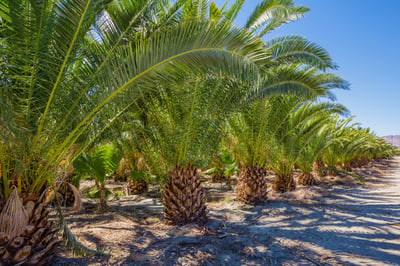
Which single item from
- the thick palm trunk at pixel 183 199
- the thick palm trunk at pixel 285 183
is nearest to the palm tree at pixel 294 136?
the thick palm trunk at pixel 285 183

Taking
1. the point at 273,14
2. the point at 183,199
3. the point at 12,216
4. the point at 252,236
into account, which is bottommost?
the point at 252,236

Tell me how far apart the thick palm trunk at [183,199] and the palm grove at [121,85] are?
2 centimetres

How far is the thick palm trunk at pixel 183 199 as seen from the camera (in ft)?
15.0

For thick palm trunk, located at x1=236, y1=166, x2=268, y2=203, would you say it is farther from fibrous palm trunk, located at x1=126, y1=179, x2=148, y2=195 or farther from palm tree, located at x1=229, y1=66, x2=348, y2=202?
fibrous palm trunk, located at x1=126, y1=179, x2=148, y2=195

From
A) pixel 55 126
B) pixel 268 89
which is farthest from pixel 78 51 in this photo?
pixel 268 89

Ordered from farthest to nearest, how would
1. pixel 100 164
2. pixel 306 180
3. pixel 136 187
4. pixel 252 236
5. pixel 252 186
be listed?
pixel 306 180 → pixel 136 187 → pixel 252 186 → pixel 100 164 → pixel 252 236

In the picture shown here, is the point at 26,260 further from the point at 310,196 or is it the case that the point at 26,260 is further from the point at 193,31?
the point at 310,196

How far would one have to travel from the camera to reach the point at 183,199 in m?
4.59

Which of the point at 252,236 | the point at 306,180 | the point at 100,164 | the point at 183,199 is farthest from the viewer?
the point at 306,180

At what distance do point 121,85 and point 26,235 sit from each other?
6.40ft

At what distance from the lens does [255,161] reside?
667 cm

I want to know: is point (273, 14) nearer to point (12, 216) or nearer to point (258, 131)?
point (258, 131)

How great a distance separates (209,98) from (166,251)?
8.79ft

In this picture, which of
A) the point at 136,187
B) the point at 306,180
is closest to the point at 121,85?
the point at 136,187
